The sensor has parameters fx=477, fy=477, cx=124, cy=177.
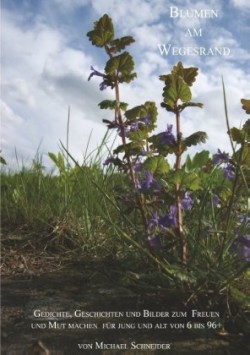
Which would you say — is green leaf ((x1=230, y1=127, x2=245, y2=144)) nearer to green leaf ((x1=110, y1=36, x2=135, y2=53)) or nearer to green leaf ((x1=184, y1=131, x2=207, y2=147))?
green leaf ((x1=184, y1=131, x2=207, y2=147))

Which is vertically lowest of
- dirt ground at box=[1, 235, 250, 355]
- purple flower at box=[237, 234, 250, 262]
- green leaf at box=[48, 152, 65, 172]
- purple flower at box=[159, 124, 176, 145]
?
dirt ground at box=[1, 235, 250, 355]

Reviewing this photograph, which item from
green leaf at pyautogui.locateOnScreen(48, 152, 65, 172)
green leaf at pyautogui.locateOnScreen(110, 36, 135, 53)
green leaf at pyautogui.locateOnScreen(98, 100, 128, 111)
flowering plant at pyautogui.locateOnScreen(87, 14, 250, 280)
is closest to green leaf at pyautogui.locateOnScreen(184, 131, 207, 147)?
flowering plant at pyautogui.locateOnScreen(87, 14, 250, 280)

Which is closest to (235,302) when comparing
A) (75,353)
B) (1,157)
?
(75,353)

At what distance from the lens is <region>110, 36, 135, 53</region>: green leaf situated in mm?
2098

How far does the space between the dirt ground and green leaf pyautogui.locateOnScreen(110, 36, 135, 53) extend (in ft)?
3.36

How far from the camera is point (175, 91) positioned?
6.22ft

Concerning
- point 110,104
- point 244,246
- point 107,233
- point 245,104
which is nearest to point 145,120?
point 110,104

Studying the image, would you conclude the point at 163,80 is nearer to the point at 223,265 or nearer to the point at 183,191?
the point at 183,191

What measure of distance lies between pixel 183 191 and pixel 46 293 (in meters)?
0.74

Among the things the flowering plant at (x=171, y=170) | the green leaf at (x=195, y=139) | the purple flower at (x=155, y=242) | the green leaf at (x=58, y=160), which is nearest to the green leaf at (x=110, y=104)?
the flowering plant at (x=171, y=170)

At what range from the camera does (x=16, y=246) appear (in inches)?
110

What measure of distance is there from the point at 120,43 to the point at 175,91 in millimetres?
394

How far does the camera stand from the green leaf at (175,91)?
6.16 ft

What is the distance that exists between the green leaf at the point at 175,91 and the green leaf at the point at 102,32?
0.38 m
